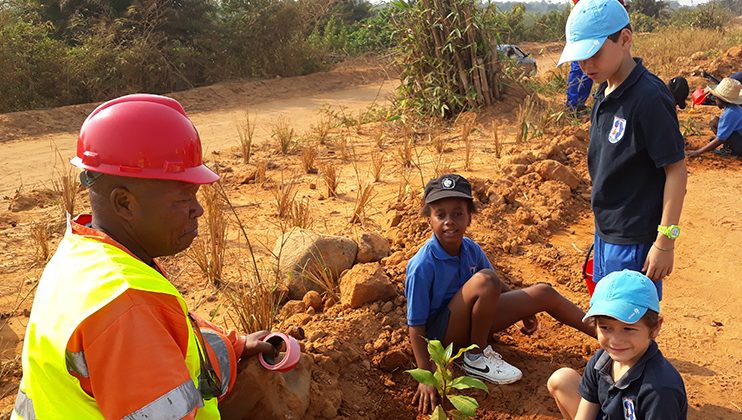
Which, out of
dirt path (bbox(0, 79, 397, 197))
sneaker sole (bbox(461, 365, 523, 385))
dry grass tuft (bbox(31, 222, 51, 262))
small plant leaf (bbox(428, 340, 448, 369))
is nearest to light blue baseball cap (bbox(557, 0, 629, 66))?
small plant leaf (bbox(428, 340, 448, 369))

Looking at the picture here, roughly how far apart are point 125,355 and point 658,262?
6.66ft

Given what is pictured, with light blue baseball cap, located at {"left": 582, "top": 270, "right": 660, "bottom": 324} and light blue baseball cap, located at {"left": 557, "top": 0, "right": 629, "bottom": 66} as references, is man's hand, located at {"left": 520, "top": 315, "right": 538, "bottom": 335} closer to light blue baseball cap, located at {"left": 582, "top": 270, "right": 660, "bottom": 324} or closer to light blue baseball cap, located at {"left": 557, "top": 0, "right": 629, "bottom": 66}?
light blue baseball cap, located at {"left": 582, "top": 270, "right": 660, "bottom": 324}

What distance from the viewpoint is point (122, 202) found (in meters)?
1.65

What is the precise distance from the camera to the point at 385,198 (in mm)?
5773

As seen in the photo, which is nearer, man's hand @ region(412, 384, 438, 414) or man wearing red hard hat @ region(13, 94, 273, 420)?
man wearing red hard hat @ region(13, 94, 273, 420)

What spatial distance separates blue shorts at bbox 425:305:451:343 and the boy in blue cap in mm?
787

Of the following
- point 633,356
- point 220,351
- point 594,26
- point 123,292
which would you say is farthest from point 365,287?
point 123,292

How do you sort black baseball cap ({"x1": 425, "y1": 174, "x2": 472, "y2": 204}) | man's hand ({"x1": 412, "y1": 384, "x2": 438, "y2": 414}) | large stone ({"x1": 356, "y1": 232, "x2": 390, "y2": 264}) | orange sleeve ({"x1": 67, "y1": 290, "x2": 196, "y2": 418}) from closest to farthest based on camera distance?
orange sleeve ({"x1": 67, "y1": 290, "x2": 196, "y2": 418}) < man's hand ({"x1": 412, "y1": 384, "x2": 438, "y2": 414}) < black baseball cap ({"x1": 425, "y1": 174, "x2": 472, "y2": 204}) < large stone ({"x1": 356, "y1": 232, "x2": 390, "y2": 264})

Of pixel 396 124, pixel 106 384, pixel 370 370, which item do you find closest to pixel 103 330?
pixel 106 384

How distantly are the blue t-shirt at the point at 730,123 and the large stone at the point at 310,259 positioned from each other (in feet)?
14.3

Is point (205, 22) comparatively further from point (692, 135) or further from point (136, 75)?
point (692, 135)

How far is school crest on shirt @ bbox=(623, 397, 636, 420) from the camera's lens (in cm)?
Result: 216

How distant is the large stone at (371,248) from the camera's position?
14.0 ft

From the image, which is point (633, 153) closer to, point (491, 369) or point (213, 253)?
point (491, 369)
